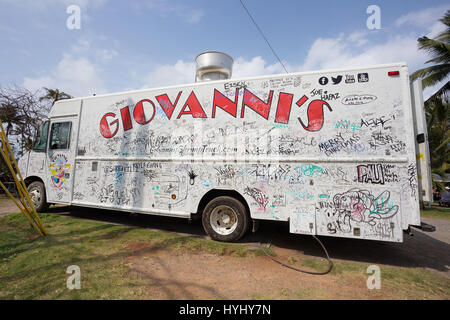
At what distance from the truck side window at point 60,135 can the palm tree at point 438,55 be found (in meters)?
16.9

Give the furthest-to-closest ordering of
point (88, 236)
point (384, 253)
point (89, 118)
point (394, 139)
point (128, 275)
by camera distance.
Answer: point (89, 118), point (88, 236), point (384, 253), point (394, 139), point (128, 275)

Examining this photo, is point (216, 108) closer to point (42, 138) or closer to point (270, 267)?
point (270, 267)

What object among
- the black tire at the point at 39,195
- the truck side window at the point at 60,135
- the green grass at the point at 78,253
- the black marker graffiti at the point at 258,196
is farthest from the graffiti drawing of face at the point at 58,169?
the black marker graffiti at the point at 258,196

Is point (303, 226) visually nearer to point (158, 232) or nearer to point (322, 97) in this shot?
point (322, 97)

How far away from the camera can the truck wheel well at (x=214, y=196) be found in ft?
15.0

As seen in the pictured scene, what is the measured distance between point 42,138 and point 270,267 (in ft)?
23.3

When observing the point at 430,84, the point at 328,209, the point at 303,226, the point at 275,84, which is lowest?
the point at 303,226

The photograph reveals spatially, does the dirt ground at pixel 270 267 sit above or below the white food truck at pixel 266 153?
below

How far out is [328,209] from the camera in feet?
12.6

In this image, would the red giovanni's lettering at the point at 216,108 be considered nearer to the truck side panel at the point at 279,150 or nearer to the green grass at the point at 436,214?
the truck side panel at the point at 279,150

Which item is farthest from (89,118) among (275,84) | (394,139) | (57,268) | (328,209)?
(394,139)

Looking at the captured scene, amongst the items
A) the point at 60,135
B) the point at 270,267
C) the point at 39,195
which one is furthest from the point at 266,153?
the point at 39,195
